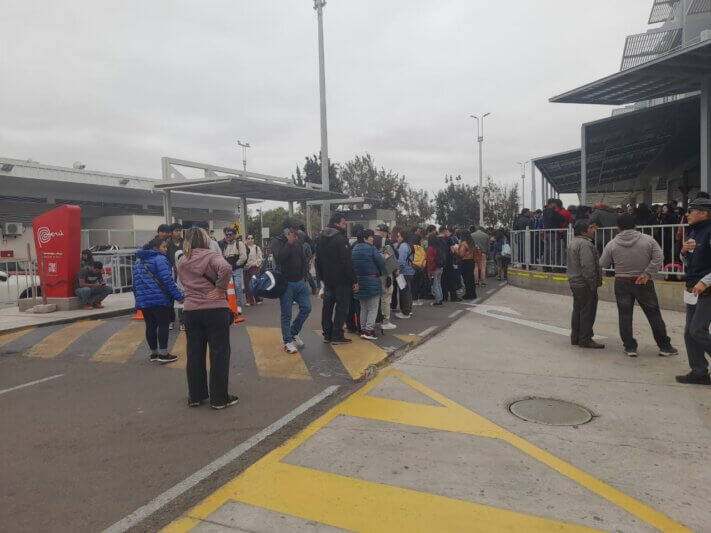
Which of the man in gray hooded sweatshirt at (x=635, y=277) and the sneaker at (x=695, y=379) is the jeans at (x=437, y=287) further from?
the sneaker at (x=695, y=379)

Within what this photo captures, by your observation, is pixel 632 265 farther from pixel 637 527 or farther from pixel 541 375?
pixel 637 527

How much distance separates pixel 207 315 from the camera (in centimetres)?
477

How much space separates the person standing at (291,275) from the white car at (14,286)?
8.21 m

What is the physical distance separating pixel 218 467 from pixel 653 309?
5446 mm

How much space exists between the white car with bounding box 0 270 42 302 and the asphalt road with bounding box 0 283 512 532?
445 centimetres

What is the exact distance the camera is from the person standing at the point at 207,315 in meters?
4.78

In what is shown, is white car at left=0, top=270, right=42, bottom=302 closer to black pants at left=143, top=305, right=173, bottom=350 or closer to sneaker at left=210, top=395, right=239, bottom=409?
black pants at left=143, top=305, right=173, bottom=350

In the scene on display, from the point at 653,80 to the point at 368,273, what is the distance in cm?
977

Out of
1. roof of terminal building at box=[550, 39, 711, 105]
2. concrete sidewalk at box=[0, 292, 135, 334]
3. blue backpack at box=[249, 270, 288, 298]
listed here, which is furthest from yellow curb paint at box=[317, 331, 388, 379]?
roof of terminal building at box=[550, 39, 711, 105]

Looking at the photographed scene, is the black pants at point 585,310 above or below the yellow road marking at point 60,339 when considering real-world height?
above

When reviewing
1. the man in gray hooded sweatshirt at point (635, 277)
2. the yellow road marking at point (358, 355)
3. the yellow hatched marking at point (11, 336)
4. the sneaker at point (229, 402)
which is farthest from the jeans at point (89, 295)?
the man in gray hooded sweatshirt at point (635, 277)

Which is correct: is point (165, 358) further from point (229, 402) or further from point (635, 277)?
point (635, 277)

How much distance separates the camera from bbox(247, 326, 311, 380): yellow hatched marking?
19.4 feet

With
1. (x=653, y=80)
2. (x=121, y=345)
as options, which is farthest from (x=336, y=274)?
(x=653, y=80)
